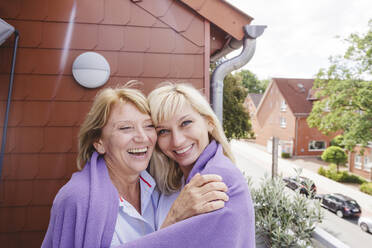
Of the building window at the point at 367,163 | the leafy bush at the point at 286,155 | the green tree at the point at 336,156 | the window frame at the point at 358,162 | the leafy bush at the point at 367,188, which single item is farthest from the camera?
the leafy bush at the point at 286,155

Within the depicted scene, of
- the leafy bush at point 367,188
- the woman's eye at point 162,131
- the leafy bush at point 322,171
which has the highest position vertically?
the woman's eye at point 162,131

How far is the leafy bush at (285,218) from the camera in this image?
2.49 m

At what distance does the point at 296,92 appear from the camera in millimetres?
24656

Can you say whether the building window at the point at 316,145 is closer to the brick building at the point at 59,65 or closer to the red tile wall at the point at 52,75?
the brick building at the point at 59,65

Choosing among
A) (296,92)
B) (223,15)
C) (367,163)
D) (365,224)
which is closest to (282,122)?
(296,92)

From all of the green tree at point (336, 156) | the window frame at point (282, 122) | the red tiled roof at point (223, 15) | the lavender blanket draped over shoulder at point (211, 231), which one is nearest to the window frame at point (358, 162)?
the green tree at point (336, 156)

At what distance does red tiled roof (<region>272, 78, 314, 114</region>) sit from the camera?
2278 cm

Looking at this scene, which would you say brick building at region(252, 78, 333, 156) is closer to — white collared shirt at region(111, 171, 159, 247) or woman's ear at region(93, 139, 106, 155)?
white collared shirt at region(111, 171, 159, 247)

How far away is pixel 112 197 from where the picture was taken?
114 cm

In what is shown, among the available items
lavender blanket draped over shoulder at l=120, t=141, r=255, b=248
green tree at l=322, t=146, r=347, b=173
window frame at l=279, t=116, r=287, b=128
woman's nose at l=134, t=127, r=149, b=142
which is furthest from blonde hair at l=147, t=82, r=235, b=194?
window frame at l=279, t=116, r=287, b=128

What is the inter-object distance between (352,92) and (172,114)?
58.1ft

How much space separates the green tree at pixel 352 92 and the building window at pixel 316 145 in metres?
6.14

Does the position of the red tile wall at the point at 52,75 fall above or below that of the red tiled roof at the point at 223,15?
below

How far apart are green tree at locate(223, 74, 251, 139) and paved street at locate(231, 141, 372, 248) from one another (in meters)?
1.78
